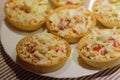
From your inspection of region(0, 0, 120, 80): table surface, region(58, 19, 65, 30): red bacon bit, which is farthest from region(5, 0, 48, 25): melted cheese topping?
region(0, 0, 120, 80): table surface

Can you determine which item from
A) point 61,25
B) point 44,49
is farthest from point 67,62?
point 61,25

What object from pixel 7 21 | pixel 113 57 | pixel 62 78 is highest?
pixel 7 21

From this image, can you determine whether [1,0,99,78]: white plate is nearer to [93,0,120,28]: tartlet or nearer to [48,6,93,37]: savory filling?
[48,6,93,37]: savory filling

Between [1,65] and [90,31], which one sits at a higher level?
[90,31]

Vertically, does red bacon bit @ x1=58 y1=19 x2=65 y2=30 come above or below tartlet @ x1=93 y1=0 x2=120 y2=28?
below

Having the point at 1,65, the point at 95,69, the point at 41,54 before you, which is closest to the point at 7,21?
the point at 1,65

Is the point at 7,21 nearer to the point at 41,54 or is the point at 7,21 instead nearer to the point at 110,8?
the point at 41,54

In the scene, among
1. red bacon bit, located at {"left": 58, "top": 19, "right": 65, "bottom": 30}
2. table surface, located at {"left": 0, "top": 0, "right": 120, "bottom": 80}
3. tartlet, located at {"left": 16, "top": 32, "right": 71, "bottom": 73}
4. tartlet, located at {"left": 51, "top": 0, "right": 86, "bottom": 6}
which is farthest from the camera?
tartlet, located at {"left": 51, "top": 0, "right": 86, "bottom": 6}
